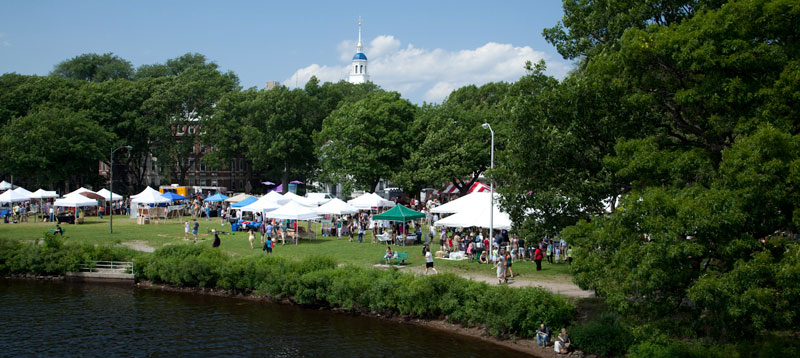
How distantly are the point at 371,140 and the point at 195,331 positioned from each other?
1397 inches

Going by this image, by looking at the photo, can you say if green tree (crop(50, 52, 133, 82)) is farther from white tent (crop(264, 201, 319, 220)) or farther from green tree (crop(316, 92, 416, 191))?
white tent (crop(264, 201, 319, 220))

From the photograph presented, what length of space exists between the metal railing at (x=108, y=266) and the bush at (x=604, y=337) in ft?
74.0

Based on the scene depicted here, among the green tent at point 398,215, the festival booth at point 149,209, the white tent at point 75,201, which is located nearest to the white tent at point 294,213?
the green tent at point 398,215

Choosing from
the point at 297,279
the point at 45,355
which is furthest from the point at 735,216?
the point at 45,355

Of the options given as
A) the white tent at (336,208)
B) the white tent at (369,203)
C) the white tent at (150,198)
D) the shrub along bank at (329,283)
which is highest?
the white tent at (150,198)

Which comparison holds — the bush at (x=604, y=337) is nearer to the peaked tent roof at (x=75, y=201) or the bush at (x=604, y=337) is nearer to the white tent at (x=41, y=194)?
the peaked tent roof at (x=75, y=201)

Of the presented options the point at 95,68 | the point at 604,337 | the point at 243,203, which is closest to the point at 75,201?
the point at 243,203

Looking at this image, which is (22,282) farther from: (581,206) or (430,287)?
(581,206)

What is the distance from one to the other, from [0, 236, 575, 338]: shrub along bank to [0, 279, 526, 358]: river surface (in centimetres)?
79

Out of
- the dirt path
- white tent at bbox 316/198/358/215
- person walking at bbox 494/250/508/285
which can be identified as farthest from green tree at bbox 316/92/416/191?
person walking at bbox 494/250/508/285

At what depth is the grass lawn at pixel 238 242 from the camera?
28.4 meters

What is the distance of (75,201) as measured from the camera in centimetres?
4669

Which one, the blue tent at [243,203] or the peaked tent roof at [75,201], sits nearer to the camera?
the blue tent at [243,203]

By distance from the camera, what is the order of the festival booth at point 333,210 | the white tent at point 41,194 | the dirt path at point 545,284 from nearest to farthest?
1. the dirt path at point 545,284
2. the festival booth at point 333,210
3. the white tent at point 41,194
